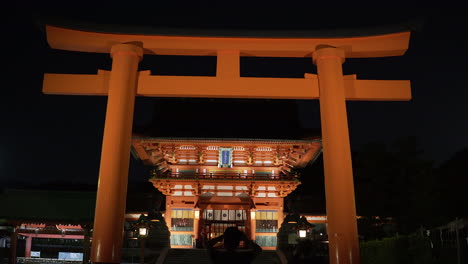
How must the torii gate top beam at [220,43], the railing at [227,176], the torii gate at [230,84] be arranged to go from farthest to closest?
the railing at [227,176] → the torii gate top beam at [220,43] → the torii gate at [230,84]

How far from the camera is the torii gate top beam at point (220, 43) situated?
986 cm

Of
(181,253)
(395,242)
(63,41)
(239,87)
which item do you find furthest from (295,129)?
(63,41)

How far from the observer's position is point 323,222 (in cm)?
2509

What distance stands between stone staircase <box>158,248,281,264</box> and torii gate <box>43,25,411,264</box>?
9.75 metres

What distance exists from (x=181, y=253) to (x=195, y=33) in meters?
12.0

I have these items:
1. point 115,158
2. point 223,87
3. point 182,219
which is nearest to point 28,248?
point 182,219

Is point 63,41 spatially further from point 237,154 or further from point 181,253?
point 237,154

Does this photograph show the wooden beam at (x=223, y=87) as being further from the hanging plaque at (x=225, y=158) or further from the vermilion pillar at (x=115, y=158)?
the hanging plaque at (x=225, y=158)

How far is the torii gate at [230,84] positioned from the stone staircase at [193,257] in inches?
384

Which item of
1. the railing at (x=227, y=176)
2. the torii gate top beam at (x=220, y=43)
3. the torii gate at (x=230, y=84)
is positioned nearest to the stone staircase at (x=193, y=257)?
the railing at (x=227, y=176)

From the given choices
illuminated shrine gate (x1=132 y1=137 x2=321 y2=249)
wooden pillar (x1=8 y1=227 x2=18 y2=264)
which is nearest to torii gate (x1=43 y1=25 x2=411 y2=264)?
illuminated shrine gate (x1=132 y1=137 x2=321 y2=249)

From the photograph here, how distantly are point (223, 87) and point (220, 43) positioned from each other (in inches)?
44.3

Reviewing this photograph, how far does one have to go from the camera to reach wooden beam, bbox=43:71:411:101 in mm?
9688

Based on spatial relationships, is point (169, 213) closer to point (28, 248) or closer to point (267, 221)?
point (267, 221)
